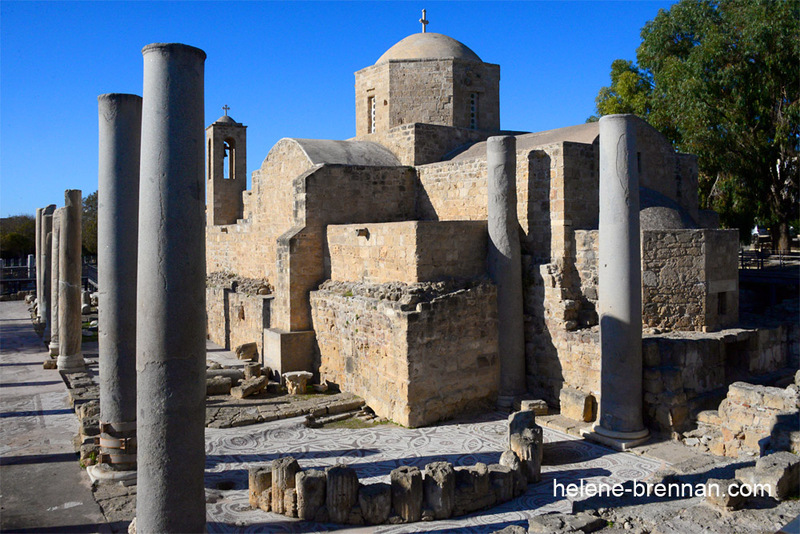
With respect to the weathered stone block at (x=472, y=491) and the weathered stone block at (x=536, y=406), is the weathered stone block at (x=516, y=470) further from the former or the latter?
the weathered stone block at (x=536, y=406)

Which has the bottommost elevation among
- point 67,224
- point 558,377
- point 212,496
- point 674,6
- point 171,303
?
point 212,496

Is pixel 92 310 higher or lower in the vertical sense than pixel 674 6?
lower

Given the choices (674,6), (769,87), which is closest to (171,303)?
(769,87)

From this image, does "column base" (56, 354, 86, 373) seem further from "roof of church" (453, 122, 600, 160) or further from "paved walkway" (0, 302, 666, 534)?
"roof of church" (453, 122, 600, 160)

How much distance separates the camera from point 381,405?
10.6m

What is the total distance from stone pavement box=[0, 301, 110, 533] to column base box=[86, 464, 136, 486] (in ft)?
0.47

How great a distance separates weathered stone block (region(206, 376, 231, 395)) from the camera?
38.9 ft

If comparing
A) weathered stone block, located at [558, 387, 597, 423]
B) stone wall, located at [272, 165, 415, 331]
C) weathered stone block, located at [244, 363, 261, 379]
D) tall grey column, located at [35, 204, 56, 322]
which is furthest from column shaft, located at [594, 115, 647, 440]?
tall grey column, located at [35, 204, 56, 322]

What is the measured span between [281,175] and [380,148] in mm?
2490

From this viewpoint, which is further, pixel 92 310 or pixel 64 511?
pixel 92 310

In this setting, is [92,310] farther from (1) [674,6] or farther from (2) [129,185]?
(1) [674,6]

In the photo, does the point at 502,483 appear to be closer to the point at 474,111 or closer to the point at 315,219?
the point at 315,219

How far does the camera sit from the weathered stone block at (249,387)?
38.1 feet

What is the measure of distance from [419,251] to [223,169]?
47.8ft
